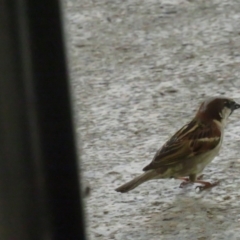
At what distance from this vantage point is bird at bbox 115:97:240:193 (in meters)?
2.39

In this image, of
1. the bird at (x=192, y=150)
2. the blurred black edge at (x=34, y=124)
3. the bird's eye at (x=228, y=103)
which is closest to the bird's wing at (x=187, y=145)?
the bird at (x=192, y=150)

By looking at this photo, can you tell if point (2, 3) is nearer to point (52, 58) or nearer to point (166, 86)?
point (52, 58)

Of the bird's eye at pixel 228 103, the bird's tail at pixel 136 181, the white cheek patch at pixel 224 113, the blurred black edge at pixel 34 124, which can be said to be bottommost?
the bird's tail at pixel 136 181

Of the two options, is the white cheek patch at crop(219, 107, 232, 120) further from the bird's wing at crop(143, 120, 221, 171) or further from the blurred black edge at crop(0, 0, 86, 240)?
the blurred black edge at crop(0, 0, 86, 240)

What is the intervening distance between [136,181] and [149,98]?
3.12 feet

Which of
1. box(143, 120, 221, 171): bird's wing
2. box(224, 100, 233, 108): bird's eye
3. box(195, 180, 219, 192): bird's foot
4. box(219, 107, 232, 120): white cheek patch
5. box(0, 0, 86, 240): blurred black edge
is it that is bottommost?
box(195, 180, 219, 192): bird's foot

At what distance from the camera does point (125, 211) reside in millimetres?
2375

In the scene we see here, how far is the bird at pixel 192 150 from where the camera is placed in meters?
2.39

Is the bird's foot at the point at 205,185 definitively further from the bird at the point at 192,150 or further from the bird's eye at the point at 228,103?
the bird's eye at the point at 228,103

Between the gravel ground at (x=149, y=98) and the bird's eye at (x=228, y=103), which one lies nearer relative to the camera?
the gravel ground at (x=149, y=98)

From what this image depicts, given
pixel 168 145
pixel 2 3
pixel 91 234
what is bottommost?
pixel 91 234

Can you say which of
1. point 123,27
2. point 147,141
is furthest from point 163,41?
point 147,141

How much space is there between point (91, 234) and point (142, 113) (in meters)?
0.98

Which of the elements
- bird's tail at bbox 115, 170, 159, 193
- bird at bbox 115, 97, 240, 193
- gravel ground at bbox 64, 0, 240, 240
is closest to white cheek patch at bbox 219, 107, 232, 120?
bird at bbox 115, 97, 240, 193
